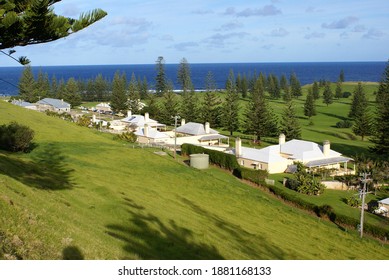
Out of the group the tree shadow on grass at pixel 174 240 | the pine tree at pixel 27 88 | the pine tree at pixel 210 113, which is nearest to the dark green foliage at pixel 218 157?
the tree shadow on grass at pixel 174 240

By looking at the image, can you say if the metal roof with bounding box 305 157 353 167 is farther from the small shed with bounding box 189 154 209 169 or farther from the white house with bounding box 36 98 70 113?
the white house with bounding box 36 98 70 113

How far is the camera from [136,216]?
15914 millimetres

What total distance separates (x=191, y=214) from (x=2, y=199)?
950cm

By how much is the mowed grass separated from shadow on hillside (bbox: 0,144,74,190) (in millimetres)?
57

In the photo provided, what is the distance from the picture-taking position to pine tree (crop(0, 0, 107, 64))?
1010cm

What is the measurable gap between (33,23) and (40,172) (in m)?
10.9

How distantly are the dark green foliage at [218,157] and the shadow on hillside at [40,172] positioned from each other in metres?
18.2

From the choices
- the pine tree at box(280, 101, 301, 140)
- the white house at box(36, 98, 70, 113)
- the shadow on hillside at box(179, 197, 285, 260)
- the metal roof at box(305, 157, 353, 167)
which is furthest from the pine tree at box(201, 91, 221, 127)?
the shadow on hillside at box(179, 197, 285, 260)

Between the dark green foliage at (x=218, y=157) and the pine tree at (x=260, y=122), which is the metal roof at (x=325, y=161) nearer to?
the dark green foliage at (x=218, y=157)

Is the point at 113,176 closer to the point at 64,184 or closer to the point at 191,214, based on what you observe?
the point at 64,184

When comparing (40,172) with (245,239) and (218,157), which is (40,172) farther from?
(218,157)

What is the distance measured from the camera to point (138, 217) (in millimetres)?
15867

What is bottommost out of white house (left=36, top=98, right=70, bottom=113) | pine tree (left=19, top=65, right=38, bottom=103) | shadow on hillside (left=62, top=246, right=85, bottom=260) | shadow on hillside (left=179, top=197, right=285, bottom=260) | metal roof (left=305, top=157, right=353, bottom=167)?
metal roof (left=305, top=157, right=353, bottom=167)

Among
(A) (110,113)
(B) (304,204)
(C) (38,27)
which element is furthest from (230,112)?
(C) (38,27)
